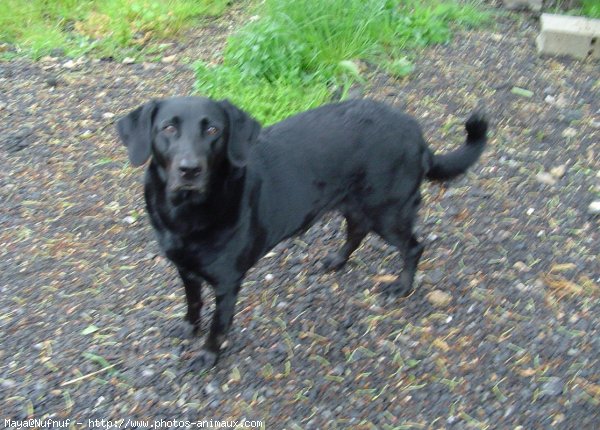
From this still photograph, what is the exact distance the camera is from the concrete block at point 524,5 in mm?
5514

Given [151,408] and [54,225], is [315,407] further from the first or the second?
[54,225]

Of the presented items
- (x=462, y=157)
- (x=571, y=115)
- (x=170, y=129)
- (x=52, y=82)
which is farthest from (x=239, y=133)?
(x=52, y=82)

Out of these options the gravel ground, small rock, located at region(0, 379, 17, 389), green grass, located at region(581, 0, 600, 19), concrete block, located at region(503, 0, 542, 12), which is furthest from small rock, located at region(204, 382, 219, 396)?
concrete block, located at region(503, 0, 542, 12)

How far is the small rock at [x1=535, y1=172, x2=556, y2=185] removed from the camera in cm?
385

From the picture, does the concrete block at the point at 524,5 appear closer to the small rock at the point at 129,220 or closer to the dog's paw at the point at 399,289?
the dog's paw at the point at 399,289

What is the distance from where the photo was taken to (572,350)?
2.86m

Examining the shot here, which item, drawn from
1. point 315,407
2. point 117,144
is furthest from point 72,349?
point 117,144

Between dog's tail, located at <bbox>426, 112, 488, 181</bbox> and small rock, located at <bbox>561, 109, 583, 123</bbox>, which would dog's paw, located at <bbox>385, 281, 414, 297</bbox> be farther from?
small rock, located at <bbox>561, 109, 583, 123</bbox>

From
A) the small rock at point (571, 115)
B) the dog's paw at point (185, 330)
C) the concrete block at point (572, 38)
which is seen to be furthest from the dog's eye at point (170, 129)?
the concrete block at point (572, 38)

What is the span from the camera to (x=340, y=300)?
3211 millimetres

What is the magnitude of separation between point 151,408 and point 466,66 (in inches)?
132

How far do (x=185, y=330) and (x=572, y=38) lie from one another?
362 cm

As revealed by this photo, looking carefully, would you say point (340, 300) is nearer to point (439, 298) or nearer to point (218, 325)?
point (439, 298)

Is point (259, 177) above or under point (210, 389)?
above
